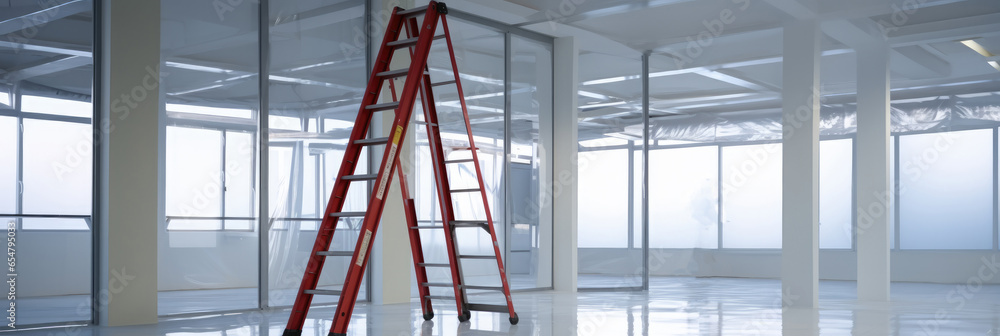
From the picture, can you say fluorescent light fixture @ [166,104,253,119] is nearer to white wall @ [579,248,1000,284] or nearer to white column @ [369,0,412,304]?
white column @ [369,0,412,304]

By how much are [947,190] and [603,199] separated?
6289mm

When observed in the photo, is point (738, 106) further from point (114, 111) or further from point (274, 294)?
point (114, 111)

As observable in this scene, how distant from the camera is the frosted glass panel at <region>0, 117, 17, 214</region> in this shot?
5176 mm

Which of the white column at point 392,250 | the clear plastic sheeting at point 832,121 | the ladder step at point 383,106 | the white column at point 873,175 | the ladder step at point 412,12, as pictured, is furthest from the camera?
the clear plastic sheeting at point 832,121

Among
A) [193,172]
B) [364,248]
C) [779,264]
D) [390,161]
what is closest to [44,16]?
[193,172]

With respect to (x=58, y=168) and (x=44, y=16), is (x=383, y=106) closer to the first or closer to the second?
(x=58, y=168)

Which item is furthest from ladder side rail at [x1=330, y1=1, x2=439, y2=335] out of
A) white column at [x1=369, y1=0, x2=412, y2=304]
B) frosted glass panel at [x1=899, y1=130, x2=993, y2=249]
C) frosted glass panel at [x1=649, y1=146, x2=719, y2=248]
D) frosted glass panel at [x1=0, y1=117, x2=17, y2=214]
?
frosted glass panel at [x1=649, y1=146, x2=719, y2=248]

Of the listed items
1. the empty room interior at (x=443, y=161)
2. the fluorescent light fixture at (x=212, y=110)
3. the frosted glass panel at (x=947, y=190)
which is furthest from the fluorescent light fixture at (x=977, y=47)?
the fluorescent light fixture at (x=212, y=110)

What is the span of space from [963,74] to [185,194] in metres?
10.1

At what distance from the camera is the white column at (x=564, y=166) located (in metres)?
9.30

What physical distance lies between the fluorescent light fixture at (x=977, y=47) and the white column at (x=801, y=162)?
3066 mm

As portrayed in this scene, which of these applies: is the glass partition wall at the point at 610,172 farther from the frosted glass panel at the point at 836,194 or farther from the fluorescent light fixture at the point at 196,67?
the frosted glass panel at the point at 836,194

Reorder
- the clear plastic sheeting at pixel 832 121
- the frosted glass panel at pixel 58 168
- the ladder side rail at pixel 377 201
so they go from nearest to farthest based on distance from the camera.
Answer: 1. the ladder side rail at pixel 377 201
2. the frosted glass panel at pixel 58 168
3. the clear plastic sheeting at pixel 832 121

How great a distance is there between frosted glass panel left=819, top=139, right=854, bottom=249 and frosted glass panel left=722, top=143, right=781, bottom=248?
Answer: 767 millimetres
